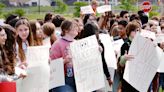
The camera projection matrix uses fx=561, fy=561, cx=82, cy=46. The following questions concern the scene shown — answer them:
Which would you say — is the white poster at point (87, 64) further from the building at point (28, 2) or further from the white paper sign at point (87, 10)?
the building at point (28, 2)

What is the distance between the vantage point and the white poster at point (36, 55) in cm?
640

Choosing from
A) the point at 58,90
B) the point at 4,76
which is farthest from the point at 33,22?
the point at 4,76

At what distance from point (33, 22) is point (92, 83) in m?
1.23

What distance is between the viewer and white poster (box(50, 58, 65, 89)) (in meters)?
7.23

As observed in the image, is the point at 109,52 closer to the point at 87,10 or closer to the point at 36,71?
the point at 36,71

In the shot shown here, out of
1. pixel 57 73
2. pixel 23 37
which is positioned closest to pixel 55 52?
pixel 57 73

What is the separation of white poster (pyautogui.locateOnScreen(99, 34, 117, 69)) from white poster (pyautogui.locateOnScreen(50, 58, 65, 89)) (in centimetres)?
138

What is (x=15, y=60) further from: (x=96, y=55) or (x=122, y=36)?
(x=122, y=36)

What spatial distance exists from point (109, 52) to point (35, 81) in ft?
7.87

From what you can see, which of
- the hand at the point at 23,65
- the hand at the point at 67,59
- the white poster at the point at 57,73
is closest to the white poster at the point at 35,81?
the hand at the point at 23,65

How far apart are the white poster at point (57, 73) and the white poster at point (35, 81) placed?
489mm

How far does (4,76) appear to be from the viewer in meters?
5.91

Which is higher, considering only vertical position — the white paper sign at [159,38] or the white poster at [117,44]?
the white paper sign at [159,38]

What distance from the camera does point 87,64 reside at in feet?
25.3
